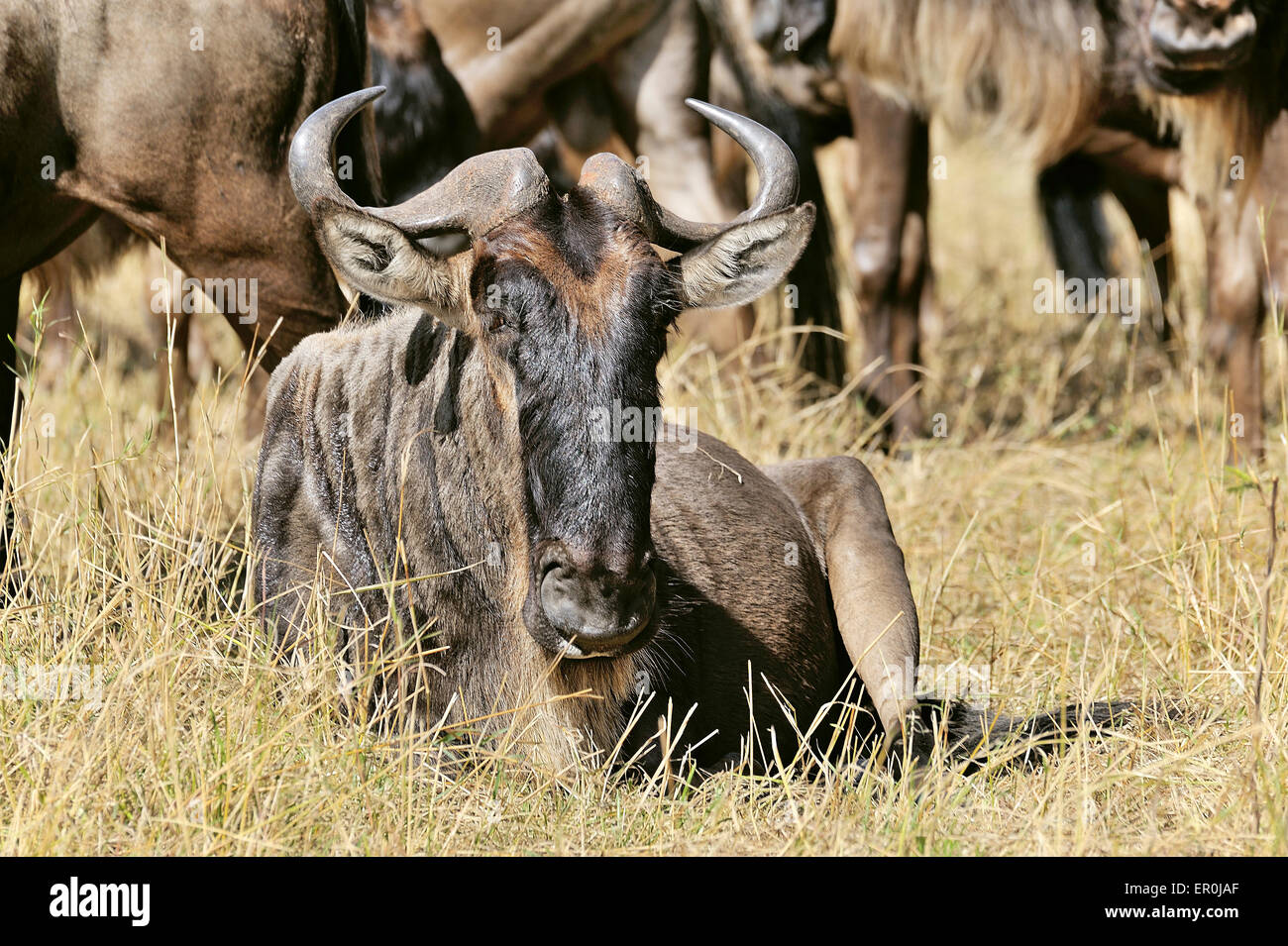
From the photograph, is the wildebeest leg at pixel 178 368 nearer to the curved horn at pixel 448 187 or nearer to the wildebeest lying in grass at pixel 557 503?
the wildebeest lying in grass at pixel 557 503

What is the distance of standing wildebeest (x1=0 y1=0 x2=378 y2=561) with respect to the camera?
4160 mm

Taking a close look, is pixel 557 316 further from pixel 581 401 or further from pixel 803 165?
pixel 803 165

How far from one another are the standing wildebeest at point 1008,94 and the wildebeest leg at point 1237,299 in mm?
80

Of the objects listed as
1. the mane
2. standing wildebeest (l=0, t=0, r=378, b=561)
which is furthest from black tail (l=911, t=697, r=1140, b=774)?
the mane

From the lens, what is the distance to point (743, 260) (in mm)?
3543

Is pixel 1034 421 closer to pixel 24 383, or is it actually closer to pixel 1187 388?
pixel 1187 388

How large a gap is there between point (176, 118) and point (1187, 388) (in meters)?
5.08

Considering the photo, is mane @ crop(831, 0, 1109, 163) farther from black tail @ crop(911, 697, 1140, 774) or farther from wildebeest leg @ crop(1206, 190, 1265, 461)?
black tail @ crop(911, 697, 1140, 774)

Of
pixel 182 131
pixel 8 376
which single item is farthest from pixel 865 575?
pixel 8 376

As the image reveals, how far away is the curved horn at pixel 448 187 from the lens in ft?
10.6

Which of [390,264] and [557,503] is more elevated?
[390,264]

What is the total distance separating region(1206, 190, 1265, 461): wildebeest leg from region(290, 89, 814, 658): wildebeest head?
4.21 m

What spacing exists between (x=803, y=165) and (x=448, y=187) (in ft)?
15.3

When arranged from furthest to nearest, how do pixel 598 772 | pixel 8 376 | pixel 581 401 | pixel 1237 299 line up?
pixel 1237 299
pixel 8 376
pixel 598 772
pixel 581 401
